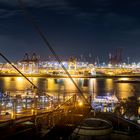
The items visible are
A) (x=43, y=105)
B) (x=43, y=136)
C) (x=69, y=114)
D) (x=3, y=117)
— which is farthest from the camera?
(x=43, y=105)

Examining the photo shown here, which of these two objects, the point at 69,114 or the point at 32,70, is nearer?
the point at 69,114

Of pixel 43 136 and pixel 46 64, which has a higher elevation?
pixel 46 64

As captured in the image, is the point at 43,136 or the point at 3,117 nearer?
the point at 43,136

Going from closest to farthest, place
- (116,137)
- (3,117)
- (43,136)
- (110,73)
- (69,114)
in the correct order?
1. (43,136)
2. (3,117)
3. (69,114)
4. (116,137)
5. (110,73)

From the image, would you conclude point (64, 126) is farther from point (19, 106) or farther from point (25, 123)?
point (19, 106)

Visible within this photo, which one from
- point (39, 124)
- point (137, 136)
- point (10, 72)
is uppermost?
point (10, 72)

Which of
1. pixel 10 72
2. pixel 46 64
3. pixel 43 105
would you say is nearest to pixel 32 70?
pixel 10 72

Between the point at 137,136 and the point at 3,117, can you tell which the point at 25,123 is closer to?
the point at 3,117

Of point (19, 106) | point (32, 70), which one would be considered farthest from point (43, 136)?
point (32, 70)

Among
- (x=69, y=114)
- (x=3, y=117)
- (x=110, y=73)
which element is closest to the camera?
(x=3, y=117)
